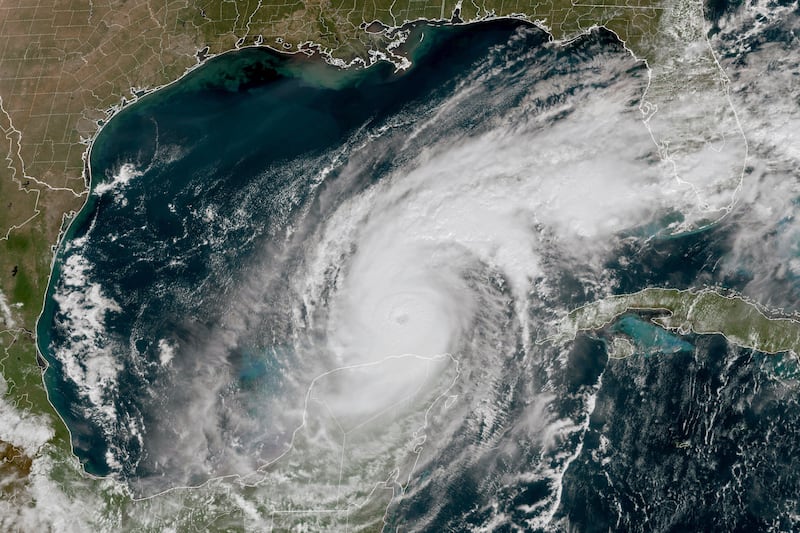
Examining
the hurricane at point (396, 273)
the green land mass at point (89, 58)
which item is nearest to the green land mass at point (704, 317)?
the hurricane at point (396, 273)

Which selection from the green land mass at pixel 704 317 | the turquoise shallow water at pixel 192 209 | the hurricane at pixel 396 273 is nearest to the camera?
the green land mass at pixel 704 317

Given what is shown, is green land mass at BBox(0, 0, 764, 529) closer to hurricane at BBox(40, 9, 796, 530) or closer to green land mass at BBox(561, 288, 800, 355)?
hurricane at BBox(40, 9, 796, 530)

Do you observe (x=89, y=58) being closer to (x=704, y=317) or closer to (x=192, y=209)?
(x=192, y=209)

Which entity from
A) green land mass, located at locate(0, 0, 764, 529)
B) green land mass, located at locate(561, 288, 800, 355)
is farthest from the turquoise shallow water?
green land mass, located at locate(561, 288, 800, 355)

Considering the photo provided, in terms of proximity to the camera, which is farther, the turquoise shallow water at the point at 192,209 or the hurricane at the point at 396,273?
the turquoise shallow water at the point at 192,209

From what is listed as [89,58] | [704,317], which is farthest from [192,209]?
[704,317]

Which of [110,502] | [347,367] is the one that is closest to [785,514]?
[347,367]

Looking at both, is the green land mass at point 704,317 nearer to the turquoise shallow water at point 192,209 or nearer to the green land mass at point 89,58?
the green land mass at point 89,58

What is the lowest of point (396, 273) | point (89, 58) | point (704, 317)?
point (396, 273)
